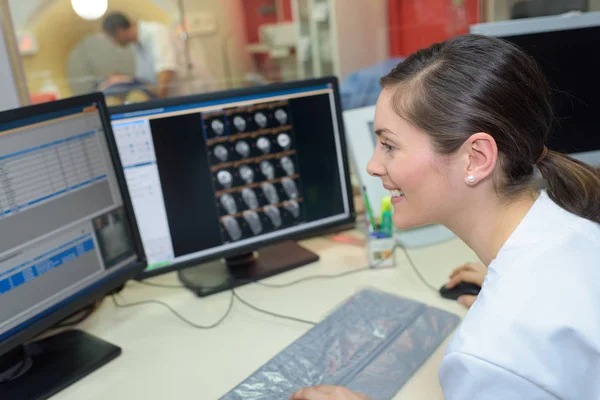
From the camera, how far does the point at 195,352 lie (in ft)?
3.37

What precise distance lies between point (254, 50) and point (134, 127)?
257 cm

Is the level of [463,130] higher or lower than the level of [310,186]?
higher

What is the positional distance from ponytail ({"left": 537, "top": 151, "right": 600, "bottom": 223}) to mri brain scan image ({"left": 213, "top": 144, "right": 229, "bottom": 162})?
67 centimetres

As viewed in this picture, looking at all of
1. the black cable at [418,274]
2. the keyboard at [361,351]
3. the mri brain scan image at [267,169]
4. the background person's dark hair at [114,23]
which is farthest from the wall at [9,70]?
the background person's dark hair at [114,23]

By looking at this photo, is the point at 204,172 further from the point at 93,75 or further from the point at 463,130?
the point at 93,75

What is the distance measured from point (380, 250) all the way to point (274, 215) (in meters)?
0.27

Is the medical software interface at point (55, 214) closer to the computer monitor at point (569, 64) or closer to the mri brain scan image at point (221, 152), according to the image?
the mri brain scan image at point (221, 152)

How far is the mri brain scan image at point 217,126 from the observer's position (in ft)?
3.99

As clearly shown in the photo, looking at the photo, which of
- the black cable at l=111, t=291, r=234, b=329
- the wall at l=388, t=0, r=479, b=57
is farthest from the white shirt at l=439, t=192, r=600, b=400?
the wall at l=388, t=0, r=479, b=57

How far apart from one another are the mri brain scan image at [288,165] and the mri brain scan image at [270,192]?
55 mm

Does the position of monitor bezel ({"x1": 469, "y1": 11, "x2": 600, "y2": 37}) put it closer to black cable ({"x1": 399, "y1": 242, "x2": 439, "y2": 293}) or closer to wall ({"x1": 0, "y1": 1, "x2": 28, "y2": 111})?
black cable ({"x1": 399, "y1": 242, "x2": 439, "y2": 293})

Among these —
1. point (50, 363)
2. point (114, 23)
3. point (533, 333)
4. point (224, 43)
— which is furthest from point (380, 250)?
point (224, 43)

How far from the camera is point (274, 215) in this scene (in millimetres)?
1311

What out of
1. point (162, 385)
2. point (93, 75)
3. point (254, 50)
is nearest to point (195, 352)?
point (162, 385)
